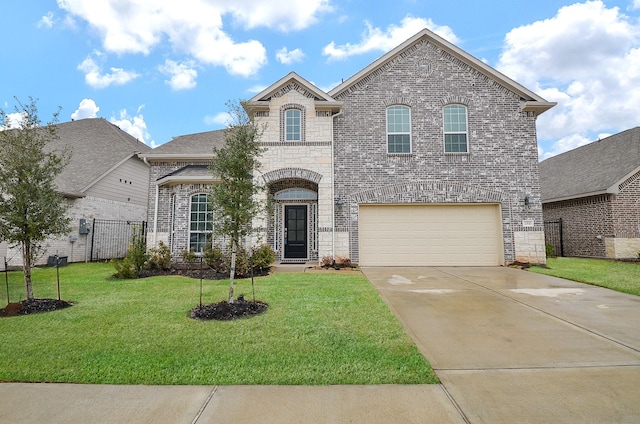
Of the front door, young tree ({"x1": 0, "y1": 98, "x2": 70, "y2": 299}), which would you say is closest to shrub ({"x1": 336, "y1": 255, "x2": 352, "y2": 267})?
the front door

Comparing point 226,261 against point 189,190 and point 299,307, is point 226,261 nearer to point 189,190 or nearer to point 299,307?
point 189,190

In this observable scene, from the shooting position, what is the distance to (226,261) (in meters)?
10.5

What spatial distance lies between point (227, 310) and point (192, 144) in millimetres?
10930

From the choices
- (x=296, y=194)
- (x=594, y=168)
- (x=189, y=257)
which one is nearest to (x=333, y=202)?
(x=296, y=194)

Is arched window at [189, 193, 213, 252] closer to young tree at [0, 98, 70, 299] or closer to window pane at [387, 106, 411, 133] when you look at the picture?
young tree at [0, 98, 70, 299]

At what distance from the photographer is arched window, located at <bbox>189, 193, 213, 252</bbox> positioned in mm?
12312

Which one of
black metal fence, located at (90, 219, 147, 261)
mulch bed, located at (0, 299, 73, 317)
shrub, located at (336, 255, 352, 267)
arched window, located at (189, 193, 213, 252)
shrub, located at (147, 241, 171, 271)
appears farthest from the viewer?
black metal fence, located at (90, 219, 147, 261)

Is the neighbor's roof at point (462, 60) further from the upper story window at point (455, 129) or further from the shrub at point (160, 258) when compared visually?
the shrub at point (160, 258)

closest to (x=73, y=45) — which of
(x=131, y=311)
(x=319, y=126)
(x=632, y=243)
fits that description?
(x=319, y=126)

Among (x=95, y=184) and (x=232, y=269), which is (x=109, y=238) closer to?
(x=95, y=184)

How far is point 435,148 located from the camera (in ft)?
39.8

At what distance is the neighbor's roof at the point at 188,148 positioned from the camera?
1325 cm

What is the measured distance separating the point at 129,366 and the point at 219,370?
101cm

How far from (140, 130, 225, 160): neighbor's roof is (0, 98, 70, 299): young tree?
6854mm
